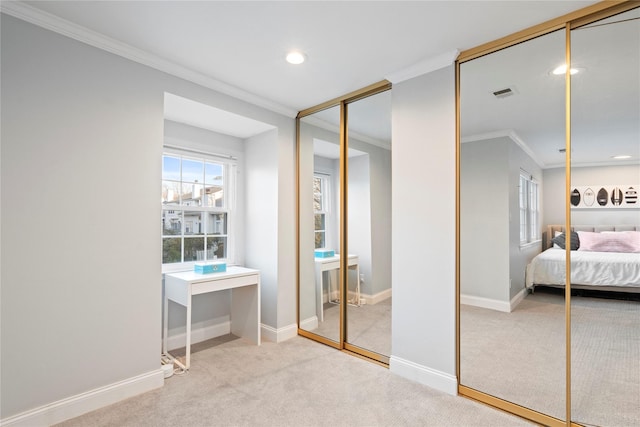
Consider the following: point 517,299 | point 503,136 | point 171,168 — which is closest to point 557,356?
point 517,299

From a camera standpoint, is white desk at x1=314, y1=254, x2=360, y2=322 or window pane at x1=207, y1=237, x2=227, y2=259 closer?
white desk at x1=314, y1=254, x2=360, y2=322

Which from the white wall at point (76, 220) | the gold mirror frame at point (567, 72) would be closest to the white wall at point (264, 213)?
the white wall at point (76, 220)

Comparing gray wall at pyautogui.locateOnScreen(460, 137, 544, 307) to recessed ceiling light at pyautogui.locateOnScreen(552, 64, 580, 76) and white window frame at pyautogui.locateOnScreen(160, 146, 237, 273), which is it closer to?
recessed ceiling light at pyautogui.locateOnScreen(552, 64, 580, 76)

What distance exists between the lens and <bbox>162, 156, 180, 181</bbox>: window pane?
331 centimetres

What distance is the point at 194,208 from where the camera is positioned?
3.48m

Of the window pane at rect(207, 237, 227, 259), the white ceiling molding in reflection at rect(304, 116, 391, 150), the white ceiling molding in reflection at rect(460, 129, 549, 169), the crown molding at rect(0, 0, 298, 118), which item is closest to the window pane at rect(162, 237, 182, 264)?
the window pane at rect(207, 237, 227, 259)

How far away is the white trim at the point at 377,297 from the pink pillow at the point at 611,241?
1385 mm

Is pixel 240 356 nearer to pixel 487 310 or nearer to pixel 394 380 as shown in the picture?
pixel 394 380

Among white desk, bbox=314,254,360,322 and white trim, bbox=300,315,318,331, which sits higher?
white desk, bbox=314,254,360,322

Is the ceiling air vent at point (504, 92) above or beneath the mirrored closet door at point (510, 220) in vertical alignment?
above

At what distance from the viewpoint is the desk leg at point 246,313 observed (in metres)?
3.32

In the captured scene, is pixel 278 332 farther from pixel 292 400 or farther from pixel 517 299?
pixel 517 299

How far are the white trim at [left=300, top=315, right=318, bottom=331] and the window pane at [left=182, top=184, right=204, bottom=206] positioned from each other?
1.73m

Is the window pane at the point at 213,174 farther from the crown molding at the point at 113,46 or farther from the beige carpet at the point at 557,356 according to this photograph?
the beige carpet at the point at 557,356
